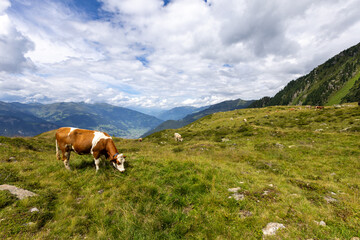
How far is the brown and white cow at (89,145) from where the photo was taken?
9234 mm

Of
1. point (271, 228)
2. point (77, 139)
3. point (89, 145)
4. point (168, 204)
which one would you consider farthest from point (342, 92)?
point (77, 139)

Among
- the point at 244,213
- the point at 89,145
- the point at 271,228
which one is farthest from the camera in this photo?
the point at 89,145

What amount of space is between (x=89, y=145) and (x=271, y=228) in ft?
33.7

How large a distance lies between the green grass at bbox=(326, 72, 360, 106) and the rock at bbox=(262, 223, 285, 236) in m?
224

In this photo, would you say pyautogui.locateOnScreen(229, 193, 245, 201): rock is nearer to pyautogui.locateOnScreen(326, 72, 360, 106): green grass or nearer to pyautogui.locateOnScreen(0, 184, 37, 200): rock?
pyautogui.locateOnScreen(0, 184, 37, 200): rock

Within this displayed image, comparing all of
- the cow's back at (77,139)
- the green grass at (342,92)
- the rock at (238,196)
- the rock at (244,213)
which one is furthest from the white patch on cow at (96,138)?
the green grass at (342,92)

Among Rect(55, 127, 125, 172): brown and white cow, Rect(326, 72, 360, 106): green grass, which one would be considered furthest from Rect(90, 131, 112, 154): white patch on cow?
Rect(326, 72, 360, 106): green grass

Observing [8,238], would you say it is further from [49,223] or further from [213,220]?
[213,220]

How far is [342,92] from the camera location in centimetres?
16125

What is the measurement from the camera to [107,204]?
20.3ft

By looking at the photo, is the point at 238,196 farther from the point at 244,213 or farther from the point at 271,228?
the point at 271,228

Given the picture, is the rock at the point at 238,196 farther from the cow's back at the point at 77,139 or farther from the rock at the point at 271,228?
the cow's back at the point at 77,139

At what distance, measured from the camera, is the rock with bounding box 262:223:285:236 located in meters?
4.58

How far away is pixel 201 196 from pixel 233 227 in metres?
2.02
